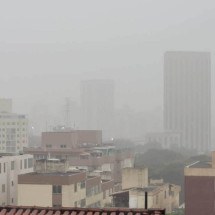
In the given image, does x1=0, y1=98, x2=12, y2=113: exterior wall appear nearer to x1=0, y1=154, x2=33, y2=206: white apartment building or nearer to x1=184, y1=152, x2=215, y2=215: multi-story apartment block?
x1=0, y1=154, x2=33, y2=206: white apartment building

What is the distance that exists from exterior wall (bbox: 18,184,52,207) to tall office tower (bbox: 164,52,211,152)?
133805 millimetres

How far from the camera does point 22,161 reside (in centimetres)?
3609

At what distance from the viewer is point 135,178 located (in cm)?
3612

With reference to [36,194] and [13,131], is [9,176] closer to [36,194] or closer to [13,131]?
[36,194]

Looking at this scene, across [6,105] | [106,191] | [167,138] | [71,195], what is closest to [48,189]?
[71,195]

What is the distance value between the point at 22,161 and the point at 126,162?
2583 centimetres

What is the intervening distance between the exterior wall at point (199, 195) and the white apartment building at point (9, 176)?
9147mm

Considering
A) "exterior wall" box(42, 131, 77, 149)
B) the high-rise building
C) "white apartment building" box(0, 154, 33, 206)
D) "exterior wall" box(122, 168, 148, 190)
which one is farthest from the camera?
the high-rise building

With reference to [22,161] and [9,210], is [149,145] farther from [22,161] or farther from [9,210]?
[9,210]

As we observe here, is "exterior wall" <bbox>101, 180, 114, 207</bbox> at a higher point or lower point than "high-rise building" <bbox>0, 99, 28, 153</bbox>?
lower

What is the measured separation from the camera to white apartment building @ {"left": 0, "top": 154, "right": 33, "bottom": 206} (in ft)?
110

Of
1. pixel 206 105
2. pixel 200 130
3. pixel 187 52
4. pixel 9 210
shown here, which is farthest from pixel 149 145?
pixel 9 210

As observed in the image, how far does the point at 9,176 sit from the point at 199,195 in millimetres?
10071

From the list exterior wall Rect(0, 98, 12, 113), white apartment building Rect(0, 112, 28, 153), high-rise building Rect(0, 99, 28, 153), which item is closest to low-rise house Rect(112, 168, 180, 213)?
high-rise building Rect(0, 99, 28, 153)
